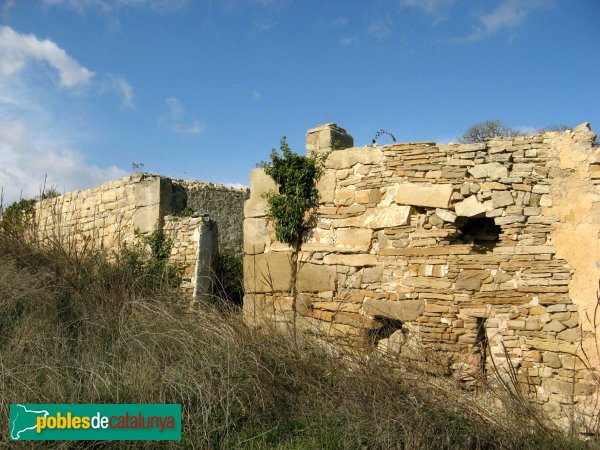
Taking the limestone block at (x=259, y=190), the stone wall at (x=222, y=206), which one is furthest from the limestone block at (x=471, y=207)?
the stone wall at (x=222, y=206)

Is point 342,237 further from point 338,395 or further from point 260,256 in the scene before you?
point 338,395

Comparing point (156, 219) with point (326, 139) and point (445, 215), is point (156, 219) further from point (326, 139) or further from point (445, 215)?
point (445, 215)

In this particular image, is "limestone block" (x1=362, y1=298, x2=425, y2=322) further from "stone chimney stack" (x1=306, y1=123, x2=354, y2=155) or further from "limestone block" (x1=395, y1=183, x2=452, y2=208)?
"stone chimney stack" (x1=306, y1=123, x2=354, y2=155)

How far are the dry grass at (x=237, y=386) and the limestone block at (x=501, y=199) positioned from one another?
74.9 inches

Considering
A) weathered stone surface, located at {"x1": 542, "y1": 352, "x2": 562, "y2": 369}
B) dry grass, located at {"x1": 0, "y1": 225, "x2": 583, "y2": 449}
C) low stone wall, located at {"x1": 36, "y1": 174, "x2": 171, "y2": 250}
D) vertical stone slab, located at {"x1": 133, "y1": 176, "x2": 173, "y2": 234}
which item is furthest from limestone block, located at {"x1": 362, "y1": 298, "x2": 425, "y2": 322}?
vertical stone slab, located at {"x1": 133, "y1": 176, "x2": 173, "y2": 234}

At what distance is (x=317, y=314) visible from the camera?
22.9 feet

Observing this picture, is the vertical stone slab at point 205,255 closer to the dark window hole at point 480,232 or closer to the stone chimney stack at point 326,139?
the stone chimney stack at point 326,139

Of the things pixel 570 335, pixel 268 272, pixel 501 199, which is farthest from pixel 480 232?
pixel 268 272

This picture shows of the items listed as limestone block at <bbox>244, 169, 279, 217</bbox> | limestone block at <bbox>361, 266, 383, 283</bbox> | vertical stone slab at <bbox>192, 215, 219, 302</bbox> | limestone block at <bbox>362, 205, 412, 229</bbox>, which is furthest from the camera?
vertical stone slab at <bbox>192, 215, 219, 302</bbox>

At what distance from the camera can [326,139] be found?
7246 millimetres

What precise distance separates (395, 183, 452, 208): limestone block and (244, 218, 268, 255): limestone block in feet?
6.36

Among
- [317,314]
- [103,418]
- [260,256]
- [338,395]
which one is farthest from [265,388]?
[260,256]

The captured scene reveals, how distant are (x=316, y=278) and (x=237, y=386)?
8.02 feet

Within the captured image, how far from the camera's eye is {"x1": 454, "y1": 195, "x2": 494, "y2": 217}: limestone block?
599cm
